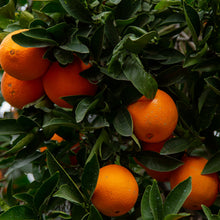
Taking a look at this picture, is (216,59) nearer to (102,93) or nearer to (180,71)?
(180,71)

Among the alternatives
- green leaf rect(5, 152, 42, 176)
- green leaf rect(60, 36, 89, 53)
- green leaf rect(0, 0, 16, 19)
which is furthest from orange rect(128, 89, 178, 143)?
green leaf rect(0, 0, 16, 19)

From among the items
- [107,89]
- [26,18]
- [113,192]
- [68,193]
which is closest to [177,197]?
[113,192]

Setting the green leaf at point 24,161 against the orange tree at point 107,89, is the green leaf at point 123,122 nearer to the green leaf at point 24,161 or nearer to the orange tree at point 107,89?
the orange tree at point 107,89

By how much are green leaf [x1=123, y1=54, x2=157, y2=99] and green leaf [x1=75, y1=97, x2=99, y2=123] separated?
132 mm

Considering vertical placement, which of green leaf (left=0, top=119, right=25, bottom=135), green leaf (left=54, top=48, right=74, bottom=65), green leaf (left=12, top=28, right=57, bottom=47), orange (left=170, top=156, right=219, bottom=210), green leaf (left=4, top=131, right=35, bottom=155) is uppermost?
green leaf (left=12, top=28, right=57, bottom=47)

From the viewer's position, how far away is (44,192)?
3.06 ft

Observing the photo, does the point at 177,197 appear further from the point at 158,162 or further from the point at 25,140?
the point at 25,140

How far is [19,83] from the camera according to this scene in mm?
1127

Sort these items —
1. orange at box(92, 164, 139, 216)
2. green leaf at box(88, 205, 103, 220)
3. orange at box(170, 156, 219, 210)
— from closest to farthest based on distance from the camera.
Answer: green leaf at box(88, 205, 103, 220) < orange at box(92, 164, 139, 216) < orange at box(170, 156, 219, 210)

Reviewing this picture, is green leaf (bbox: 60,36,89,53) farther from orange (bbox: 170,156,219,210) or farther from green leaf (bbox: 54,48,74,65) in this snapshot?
orange (bbox: 170,156,219,210)

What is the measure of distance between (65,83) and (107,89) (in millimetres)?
132

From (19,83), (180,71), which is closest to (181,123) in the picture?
(180,71)

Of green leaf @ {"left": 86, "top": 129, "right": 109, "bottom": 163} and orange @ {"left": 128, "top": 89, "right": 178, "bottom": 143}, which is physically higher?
orange @ {"left": 128, "top": 89, "right": 178, "bottom": 143}

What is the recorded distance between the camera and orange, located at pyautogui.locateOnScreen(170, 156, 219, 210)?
1.05 metres
